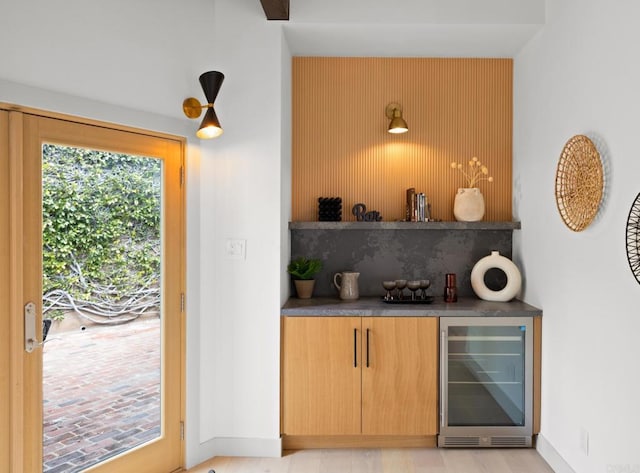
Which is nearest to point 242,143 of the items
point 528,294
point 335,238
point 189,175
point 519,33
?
point 189,175

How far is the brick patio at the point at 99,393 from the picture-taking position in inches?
85.7

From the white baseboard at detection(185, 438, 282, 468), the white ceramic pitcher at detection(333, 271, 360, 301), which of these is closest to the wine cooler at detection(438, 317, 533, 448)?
the white ceramic pitcher at detection(333, 271, 360, 301)

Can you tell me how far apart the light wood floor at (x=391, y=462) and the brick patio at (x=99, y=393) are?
1.65 feet

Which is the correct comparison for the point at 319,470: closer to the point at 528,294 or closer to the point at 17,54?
the point at 528,294

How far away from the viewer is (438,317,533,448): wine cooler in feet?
9.45

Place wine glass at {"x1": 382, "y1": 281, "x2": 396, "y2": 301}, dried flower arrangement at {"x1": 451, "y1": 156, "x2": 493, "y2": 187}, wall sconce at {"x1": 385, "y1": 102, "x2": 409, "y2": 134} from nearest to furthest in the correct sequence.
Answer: wine glass at {"x1": 382, "y1": 281, "x2": 396, "y2": 301}
wall sconce at {"x1": 385, "y1": 102, "x2": 409, "y2": 134}
dried flower arrangement at {"x1": 451, "y1": 156, "x2": 493, "y2": 187}

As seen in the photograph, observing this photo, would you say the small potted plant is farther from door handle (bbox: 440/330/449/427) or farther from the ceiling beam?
the ceiling beam

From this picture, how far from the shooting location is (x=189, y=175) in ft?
9.00

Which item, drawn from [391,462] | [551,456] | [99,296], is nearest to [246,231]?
[99,296]

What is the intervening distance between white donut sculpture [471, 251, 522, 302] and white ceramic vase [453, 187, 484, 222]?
0.91 feet

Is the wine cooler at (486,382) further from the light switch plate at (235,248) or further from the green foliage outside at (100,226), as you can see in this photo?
the green foliage outside at (100,226)

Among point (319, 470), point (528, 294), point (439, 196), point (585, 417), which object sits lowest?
point (319, 470)

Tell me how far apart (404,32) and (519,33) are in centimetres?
71

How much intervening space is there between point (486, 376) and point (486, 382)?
0.04 meters
